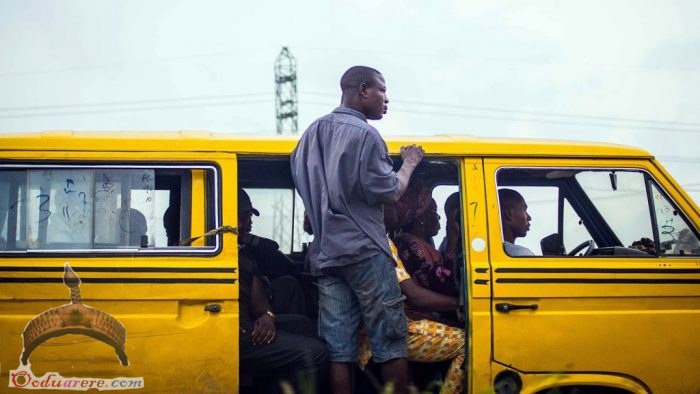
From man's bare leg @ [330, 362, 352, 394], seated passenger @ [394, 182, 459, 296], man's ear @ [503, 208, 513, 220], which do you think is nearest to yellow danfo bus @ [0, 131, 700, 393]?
man's ear @ [503, 208, 513, 220]

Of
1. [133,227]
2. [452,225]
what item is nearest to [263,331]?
[133,227]

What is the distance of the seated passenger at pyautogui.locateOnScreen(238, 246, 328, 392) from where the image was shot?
4891 mm

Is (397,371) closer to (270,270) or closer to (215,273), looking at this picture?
(215,273)

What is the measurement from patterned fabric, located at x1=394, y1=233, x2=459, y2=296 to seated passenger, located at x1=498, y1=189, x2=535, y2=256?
1.36 feet

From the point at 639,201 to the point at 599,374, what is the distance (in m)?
1.07

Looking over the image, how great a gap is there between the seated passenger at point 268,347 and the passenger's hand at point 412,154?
1.10 meters

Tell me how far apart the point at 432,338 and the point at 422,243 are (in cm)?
64

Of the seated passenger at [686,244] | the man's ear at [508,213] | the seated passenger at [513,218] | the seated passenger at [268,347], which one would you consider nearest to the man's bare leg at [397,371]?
the seated passenger at [268,347]

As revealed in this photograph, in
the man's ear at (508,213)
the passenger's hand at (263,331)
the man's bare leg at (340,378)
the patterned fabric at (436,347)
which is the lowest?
the man's bare leg at (340,378)

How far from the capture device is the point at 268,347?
4.95m

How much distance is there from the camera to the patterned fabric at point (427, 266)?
5.25 meters

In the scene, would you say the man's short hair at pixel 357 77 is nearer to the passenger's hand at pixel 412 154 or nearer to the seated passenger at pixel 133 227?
the passenger's hand at pixel 412 154

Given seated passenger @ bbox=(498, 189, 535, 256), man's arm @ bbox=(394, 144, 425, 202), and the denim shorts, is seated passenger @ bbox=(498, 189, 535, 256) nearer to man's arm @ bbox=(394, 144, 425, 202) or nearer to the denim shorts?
man's arm @ bbox=(394, 144, 425, 202)

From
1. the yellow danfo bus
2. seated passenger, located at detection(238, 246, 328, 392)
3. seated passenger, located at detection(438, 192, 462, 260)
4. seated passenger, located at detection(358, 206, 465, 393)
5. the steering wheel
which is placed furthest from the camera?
the steering wheel
